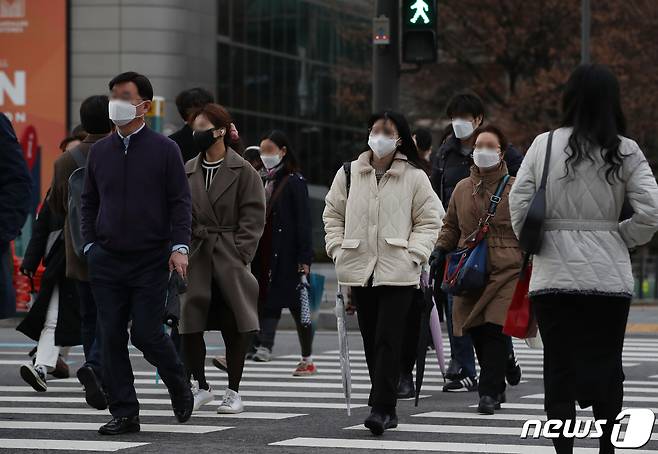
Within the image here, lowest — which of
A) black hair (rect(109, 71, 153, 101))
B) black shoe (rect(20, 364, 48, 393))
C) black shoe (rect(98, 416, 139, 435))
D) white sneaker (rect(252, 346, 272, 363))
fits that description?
white sneaker (rect(252, 346, 272, 363))

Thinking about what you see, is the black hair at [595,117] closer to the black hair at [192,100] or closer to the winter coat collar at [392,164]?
the winter coat collar at [392,164]

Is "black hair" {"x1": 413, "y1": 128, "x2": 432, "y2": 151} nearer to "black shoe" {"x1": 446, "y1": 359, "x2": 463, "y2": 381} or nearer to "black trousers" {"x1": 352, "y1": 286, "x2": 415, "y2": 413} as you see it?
"black shoe" {"x1": 446, "y1": 359, "x2": 463, "y2": 381}

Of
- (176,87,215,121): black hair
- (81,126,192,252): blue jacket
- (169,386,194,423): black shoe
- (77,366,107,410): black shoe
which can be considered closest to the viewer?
(81,126,192,252): blue jacket

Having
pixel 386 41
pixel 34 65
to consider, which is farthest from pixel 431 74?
pixel 386 41

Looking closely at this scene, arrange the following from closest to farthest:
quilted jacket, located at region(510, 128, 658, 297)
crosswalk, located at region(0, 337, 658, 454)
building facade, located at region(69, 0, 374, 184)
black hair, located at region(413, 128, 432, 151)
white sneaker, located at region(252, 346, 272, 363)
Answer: quilted jacket, located at region(510, 128, 658, 297), crosswalk, located at region(0, 337, 658, 454), black hair, located at region(413, 128, 432, 151), white sneaker, located at region(252, 346, 272, 363), building facade, located at region(69, 0, 374, 184)

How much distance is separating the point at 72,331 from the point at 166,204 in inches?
108

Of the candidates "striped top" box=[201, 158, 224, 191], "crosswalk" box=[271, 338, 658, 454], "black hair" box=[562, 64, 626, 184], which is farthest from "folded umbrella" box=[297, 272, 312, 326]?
"black hair" box=[562, 64, 626, 184]

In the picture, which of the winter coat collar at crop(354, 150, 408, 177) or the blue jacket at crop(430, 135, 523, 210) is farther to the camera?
the blue jacket at crop(430, 135, 523, 210)

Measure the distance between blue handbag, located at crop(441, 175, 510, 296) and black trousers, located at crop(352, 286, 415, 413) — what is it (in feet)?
3.82

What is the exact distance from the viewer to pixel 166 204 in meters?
9.03

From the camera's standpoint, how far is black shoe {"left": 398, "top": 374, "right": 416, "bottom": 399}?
1112 centimetres

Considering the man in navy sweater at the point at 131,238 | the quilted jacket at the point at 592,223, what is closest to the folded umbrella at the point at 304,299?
the man in navy sweater at the point at 131,238

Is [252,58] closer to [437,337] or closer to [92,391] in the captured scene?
[437,337]

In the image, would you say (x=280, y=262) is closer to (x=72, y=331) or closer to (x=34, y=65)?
(x=72, y=331)
